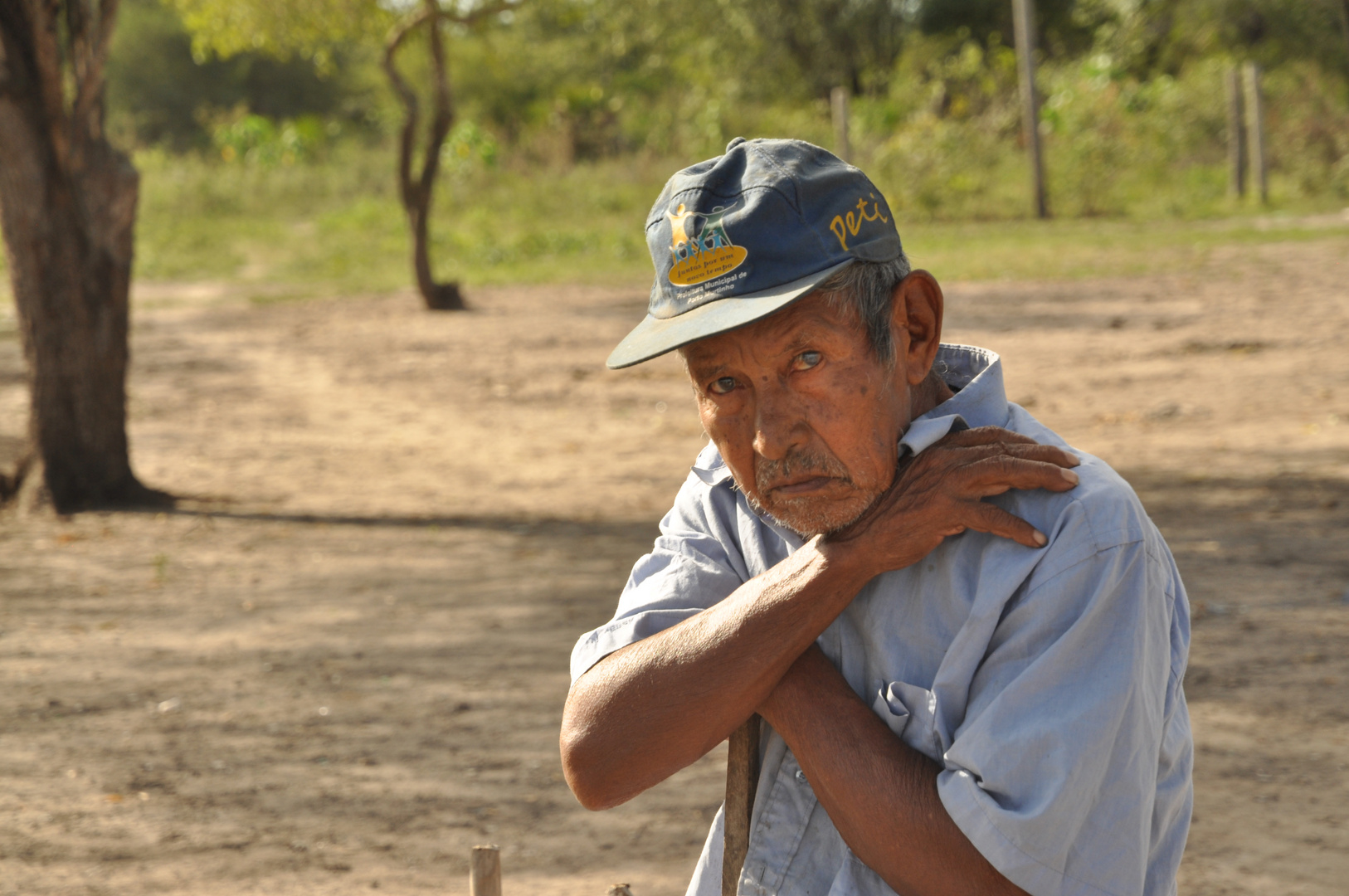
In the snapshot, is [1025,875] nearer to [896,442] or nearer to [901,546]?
[901,546]

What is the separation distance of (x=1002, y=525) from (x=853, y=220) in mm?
403

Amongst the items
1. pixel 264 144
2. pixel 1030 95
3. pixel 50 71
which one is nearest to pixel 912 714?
pixel 50 71

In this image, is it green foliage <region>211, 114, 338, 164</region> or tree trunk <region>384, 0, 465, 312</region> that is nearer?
tree trunk <region>384, 0, 465, 312</region>

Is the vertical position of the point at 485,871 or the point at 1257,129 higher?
the point at 1257,129

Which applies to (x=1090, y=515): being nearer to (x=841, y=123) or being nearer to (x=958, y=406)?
(x=958, y=406)

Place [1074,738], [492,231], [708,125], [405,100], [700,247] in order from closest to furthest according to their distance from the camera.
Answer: [1074,738] < [700,247] < [405,100] < [492,231] < [708,125]

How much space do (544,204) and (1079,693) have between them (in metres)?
20.4

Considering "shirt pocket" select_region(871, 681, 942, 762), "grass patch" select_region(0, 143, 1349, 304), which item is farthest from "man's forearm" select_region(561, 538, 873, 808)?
"grass patch" select_region(0, 143, 1349, 304)

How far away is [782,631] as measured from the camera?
5.03 ft

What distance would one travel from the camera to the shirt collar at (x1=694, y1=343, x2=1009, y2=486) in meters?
1.54

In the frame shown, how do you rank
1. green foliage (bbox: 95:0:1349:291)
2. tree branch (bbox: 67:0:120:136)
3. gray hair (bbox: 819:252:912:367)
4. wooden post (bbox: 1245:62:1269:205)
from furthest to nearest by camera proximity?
green foliage (bbox: 95:0:1349:291) < wooden post (bbox: 1245:62:1269:205) < tree branch (bbox: 67:0:120:136) < gray hair (bbox: 819:252:912:367)

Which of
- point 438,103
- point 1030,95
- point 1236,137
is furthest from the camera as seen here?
point 1236,137

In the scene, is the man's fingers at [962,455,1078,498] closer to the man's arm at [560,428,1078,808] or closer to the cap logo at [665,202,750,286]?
the man's arm at [560,428,1078,808]

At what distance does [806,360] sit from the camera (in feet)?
5.09
